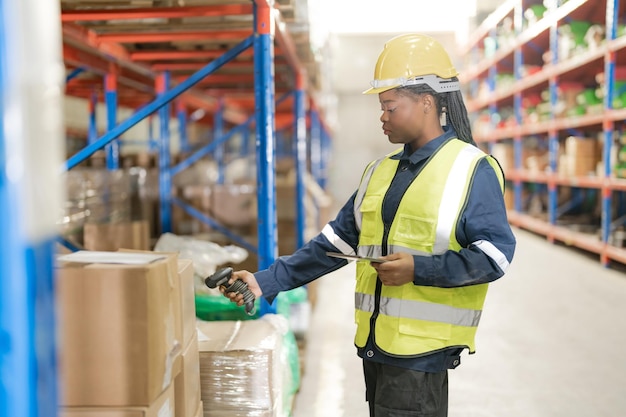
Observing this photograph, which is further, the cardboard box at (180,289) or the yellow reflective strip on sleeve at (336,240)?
the yellow reflective strip on sleeve at (336,240)

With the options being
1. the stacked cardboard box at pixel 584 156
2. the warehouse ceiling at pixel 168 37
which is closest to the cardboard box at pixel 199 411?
the warehouse ceiling at pixel 168 37

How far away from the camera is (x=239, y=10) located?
3.41m

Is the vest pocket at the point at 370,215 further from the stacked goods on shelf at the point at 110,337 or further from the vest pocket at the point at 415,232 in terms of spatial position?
the stacked goods on shelf at the point at 110,337

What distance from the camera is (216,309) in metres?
3.38

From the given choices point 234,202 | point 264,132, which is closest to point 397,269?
point 264,132

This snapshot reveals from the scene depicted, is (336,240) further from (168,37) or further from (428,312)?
(168,37)

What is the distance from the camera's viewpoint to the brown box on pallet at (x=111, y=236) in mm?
4203

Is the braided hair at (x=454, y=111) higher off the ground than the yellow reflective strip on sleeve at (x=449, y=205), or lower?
higher

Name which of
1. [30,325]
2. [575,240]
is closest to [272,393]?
[30,325]

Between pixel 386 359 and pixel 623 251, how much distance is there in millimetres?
6086

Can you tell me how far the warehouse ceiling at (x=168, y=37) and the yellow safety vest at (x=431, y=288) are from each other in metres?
1.69

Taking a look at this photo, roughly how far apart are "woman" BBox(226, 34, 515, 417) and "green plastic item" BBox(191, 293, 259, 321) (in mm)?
1368

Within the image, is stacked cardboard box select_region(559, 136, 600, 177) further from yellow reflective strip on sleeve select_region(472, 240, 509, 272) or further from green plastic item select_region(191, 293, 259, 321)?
yellow reflective strip on sleeve select_region(472, 240, 509, 272)

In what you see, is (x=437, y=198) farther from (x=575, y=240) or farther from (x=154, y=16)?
(x=575, y=240)
